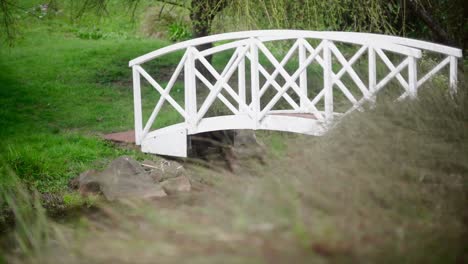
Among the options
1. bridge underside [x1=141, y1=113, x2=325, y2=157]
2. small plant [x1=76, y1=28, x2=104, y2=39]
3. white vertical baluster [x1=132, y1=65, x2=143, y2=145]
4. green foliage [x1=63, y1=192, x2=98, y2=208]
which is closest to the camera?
bridge underside [x1=141, y1=113, x2=325, y2=157]

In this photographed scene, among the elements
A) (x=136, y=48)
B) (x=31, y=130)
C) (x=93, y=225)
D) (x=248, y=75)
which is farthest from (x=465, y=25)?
(x=93, y=225)

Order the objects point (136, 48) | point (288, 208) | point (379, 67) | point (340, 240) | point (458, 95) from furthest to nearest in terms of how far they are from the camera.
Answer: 1. point (136, 48)
2. point (379, 67)
3. point (458, 95)
4. point (288, 208)
5. point (340, 240)

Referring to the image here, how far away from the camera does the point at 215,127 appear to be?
27.7 ft

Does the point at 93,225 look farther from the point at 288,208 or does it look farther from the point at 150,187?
the point at 150,187

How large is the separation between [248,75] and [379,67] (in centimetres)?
583

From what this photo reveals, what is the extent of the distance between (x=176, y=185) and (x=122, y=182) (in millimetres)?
620

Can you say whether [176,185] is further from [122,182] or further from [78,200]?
[78,200]

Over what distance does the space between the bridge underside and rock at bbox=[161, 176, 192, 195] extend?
0.65m

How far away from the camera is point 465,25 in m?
14.0

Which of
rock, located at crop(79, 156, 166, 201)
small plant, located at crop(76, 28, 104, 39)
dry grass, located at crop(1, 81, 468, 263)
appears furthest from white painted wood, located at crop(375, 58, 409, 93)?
small plant, located at crop(76, 28, 104, 39)

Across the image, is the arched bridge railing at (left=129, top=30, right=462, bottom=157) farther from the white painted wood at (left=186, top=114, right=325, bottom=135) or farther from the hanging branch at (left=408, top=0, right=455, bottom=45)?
the hanging branch at (left=408, top=0, right=455, bottom=45)

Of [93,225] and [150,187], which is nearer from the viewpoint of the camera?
[93,225]

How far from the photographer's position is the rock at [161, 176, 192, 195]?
8.04 meters

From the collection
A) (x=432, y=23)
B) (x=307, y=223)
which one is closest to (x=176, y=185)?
(x=307, y=223)
